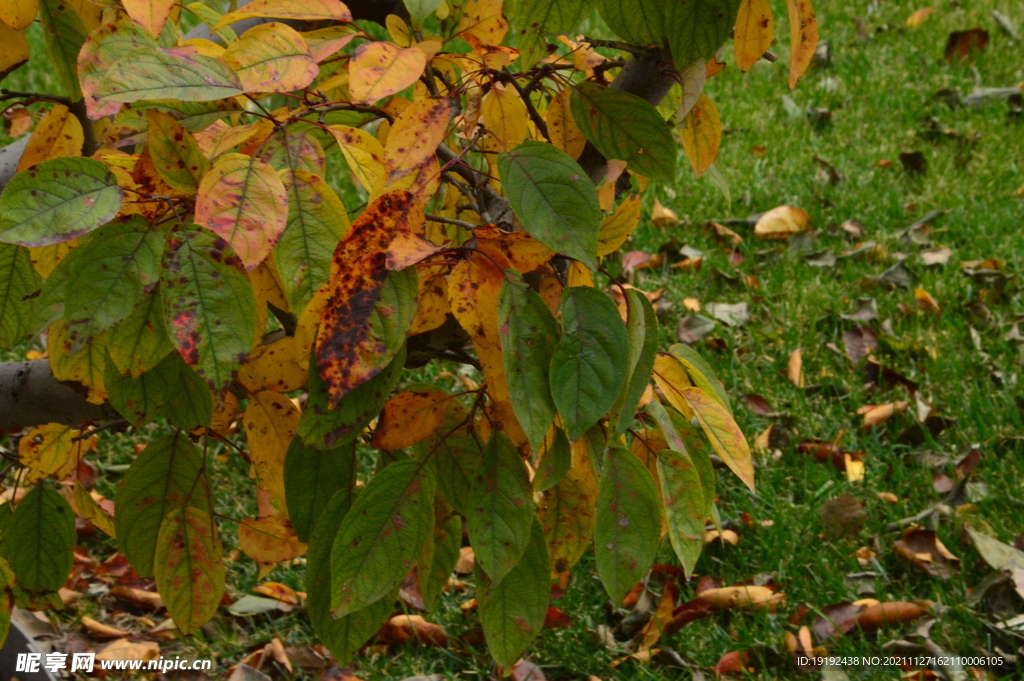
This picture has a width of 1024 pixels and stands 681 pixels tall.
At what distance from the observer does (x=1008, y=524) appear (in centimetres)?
198

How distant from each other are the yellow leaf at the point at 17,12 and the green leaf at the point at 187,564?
1.74 feet

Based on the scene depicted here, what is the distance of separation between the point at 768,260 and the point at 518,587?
2303 mm

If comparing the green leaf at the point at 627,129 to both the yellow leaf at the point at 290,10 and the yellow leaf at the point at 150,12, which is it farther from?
the yellow leaf at the point at 150,12

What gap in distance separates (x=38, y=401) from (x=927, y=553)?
5.56 ft

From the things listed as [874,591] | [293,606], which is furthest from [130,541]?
[874,591]

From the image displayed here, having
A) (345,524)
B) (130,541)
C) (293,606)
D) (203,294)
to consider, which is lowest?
(293,606)

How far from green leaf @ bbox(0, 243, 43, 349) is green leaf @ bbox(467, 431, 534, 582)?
0.51 metres

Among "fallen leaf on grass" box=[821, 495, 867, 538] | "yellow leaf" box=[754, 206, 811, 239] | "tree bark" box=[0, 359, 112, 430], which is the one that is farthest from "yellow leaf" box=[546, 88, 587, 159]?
"yellow leaf" box=[754, 206, 811, 239]

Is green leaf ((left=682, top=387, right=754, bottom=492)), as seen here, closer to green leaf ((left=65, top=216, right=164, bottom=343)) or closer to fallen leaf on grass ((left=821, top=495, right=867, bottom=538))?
green leaf ((left=65, top=216, right=164, bottom=343))

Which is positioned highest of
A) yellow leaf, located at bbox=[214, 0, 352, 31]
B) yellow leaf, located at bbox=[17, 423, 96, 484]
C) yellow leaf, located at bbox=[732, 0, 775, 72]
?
yellow leaf, located at bbox=[214, 0, 352, 31]

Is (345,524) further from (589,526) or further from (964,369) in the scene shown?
(964,369)

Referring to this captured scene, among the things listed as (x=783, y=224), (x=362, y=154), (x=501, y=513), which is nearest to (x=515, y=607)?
(x=501, y=513)

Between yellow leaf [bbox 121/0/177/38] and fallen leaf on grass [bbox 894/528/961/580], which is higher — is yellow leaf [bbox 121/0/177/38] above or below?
above

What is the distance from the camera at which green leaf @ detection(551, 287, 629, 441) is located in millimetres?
751
